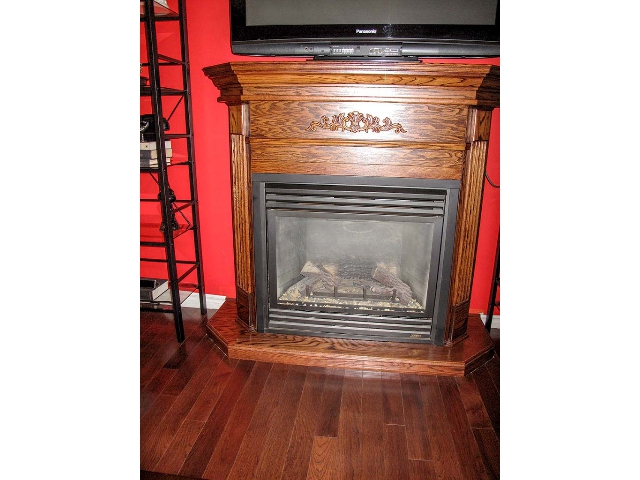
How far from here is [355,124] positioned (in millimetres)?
1578

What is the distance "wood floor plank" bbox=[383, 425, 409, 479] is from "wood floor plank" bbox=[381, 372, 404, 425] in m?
0.04

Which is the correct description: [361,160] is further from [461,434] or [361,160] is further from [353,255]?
[461,434]

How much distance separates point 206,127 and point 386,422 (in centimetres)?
164

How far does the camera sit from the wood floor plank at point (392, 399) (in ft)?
4.89

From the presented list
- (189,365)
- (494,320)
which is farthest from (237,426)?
(494,320)

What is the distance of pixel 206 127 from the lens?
2.02 m

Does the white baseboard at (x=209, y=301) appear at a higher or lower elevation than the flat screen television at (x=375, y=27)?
A: lower

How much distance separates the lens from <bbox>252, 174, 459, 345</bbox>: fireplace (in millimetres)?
1678

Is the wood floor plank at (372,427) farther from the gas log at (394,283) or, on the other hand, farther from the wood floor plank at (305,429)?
the gas log at (394,283)

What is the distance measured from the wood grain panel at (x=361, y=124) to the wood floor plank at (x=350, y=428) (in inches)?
41.7

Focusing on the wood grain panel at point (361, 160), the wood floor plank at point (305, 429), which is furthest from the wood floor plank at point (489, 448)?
the wood grain panel at point (361, 160)

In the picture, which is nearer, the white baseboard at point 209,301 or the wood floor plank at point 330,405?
the wood floor plank at point 330,405
